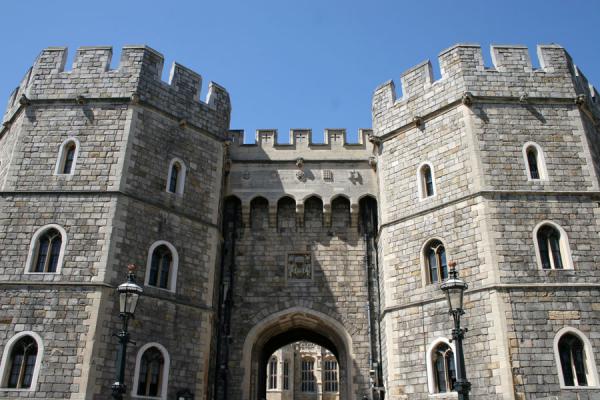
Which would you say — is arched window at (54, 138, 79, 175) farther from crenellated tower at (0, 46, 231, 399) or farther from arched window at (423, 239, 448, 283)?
arched window at (423, 239, 448, 283)

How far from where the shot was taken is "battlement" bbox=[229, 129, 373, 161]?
19500 millimetres

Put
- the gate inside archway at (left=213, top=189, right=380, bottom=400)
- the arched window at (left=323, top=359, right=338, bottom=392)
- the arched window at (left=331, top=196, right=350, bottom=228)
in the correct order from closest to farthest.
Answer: the gate inside archway at (left=213, top=189, right=380, bottom=400) → the arched window at (left=331, top=196, right=350, bottom=228) → the arched window at (left=323, top=359, right=338, bottom=392)

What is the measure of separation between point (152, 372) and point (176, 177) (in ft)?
19.0

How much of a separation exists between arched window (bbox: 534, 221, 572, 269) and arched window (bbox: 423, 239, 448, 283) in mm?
2413

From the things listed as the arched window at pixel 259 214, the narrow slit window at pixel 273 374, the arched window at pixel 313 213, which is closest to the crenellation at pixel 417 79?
the arched window at pixel 313 213

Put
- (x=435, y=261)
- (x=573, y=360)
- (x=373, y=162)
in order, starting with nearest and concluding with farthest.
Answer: (x=573, y=360)
(x=435, y=261)
(x=373, y=162)

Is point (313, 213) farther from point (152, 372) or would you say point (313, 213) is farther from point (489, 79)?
point (152, 372)

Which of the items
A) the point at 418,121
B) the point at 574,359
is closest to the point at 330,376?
the point at 418,121

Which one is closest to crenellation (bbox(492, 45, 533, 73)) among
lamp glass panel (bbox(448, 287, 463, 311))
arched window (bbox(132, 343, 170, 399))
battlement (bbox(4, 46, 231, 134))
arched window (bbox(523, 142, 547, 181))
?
arched window (bbox(523, 142, 547, 181))

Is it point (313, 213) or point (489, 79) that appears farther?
point (313, 213)

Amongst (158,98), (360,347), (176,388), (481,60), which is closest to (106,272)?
(176,388)

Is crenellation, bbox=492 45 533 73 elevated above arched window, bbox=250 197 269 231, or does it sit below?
above

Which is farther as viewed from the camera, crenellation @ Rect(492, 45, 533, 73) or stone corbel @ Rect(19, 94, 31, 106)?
crenellation @ Rect(492, 45, 533, 73)

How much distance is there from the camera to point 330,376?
41.8 m
